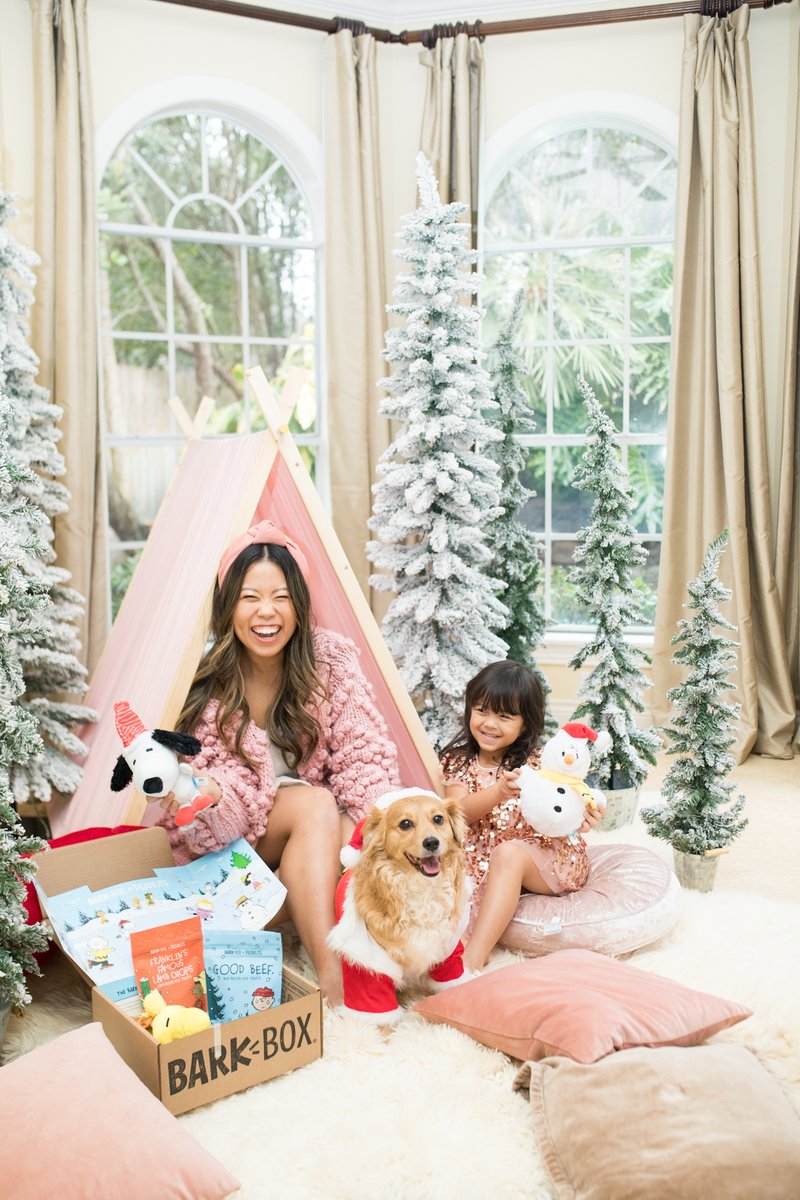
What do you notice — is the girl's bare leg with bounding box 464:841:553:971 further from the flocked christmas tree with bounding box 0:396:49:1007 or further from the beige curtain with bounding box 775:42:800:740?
the beige curtain with bounding box 775:42:800:740

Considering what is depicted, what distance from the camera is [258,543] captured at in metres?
2.40

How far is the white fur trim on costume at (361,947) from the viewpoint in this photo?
1.87m

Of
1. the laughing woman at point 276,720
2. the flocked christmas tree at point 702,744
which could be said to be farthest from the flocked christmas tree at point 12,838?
the flocked christmas tree at point 702,744

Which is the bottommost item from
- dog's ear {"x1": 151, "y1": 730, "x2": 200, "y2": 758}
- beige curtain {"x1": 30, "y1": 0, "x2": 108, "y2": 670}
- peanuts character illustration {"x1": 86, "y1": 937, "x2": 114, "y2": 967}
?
peanuts character illustration {"x1": 86, "y1": 937, "x2": 114, "y2": 967}

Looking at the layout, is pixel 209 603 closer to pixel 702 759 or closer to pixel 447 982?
pixel 447 982

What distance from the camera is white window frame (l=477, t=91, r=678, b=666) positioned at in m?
4.00

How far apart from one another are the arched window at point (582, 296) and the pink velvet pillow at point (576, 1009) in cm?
272

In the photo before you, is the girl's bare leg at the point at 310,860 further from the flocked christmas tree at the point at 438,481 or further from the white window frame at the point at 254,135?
the white window frame at the point at 254,135

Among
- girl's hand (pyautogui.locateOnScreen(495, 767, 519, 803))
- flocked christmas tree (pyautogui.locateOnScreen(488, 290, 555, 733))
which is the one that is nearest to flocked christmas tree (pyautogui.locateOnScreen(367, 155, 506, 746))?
flocked christmas tree (pyautogui.locateOnScreen(488, 290, 555, 733))

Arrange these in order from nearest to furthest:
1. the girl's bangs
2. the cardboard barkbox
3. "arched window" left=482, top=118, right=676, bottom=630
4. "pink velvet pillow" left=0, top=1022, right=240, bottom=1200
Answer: "pink velvet pillow" left=0, top=1022, right=240, bottom=1200 → the cardboard barkbox → the girl's bangs → "arched window" left=482, top=118, right=676, bottom=630

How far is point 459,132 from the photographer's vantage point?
13.0 feet

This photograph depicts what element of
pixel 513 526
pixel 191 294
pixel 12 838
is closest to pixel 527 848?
pixel 12 838

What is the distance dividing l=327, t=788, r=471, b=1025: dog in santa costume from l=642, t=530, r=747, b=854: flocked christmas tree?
862mm

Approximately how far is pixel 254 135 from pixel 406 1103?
12.2ft
